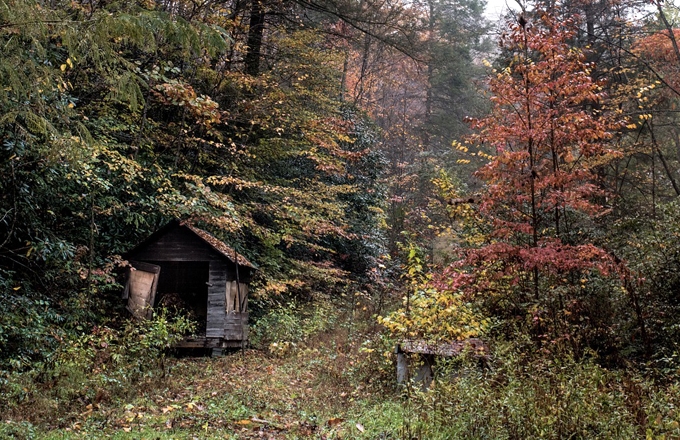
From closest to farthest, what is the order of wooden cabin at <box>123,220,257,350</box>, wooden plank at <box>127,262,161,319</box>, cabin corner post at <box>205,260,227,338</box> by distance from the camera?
wooden plank at <box>127,262,161,319</box>, wooden cabin at <box>123,220,257,350</box>, cabin corner post at <box>205,260,227,338</box>

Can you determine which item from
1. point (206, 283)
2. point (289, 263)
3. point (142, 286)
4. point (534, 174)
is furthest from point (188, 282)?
point (534, 174)

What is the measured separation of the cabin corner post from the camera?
10.0m

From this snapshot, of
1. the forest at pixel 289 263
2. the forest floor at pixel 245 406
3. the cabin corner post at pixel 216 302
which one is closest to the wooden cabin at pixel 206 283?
the cabin corner post at pixel 216 302

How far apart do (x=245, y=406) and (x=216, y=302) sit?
3.96m

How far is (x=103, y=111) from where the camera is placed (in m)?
10.2

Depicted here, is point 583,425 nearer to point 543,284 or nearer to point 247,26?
point 543,284

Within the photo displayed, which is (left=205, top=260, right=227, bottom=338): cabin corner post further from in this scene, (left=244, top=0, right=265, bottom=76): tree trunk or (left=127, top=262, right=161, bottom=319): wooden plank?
(left=244, top=0, right=265, bottom=76): tree trunk

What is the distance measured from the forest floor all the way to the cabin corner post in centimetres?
83

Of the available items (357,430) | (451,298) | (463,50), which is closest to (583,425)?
(357,430)

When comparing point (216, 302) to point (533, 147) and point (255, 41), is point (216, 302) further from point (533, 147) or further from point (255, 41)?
point (255, 41)

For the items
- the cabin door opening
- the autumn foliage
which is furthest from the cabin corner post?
the autumn foliage

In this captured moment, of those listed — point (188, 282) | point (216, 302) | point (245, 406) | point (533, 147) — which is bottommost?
point (245, 406)

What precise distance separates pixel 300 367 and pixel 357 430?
3.93m

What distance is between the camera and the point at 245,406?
21.0 ft
